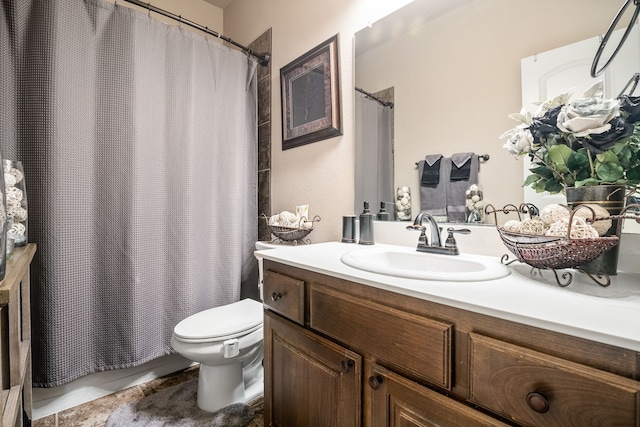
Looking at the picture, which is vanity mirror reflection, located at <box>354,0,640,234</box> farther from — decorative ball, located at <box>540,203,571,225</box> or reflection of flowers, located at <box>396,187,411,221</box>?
decorative ball, located at <box>540,203,571,225</box>

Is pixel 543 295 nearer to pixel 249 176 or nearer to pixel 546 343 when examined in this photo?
pixel 546 343

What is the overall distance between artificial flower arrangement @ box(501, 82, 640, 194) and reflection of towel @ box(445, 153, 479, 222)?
0.25 meters

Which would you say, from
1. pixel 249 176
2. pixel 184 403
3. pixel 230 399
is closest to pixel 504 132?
pixel 249 176

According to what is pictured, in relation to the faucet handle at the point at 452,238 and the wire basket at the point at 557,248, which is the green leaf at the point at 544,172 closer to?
the wire basket at the point at 557,248

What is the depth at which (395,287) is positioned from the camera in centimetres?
69

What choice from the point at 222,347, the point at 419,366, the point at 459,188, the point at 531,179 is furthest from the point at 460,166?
the point at 222,347

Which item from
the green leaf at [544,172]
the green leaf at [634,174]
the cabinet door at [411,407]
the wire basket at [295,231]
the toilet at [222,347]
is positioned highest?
the green leaf at [544,172]

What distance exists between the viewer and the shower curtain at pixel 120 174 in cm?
131

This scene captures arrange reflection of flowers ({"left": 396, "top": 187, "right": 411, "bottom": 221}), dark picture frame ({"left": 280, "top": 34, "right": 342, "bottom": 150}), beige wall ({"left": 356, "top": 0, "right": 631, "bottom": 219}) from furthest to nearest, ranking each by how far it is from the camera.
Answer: dark picture frame ({"left": 280, "top": 34, "right": 342, "bottom": 150}), reflection of flowers ({"left": 396, "top": 187, "right": 411, "bottom": 221}), beige wall ({"left": 356, "top": 0, "right": 631, "bottom": 219})

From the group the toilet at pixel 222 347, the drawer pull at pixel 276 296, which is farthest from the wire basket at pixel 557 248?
the toilet at pixel 222 347

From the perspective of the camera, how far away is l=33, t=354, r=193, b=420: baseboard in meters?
1.41

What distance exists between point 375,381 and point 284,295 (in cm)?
42

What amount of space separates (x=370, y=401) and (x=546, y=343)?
46 cm

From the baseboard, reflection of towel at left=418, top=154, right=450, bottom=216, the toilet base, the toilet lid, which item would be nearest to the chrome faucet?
reflection of towel at left=418, top=154, right=450, bottom=216
